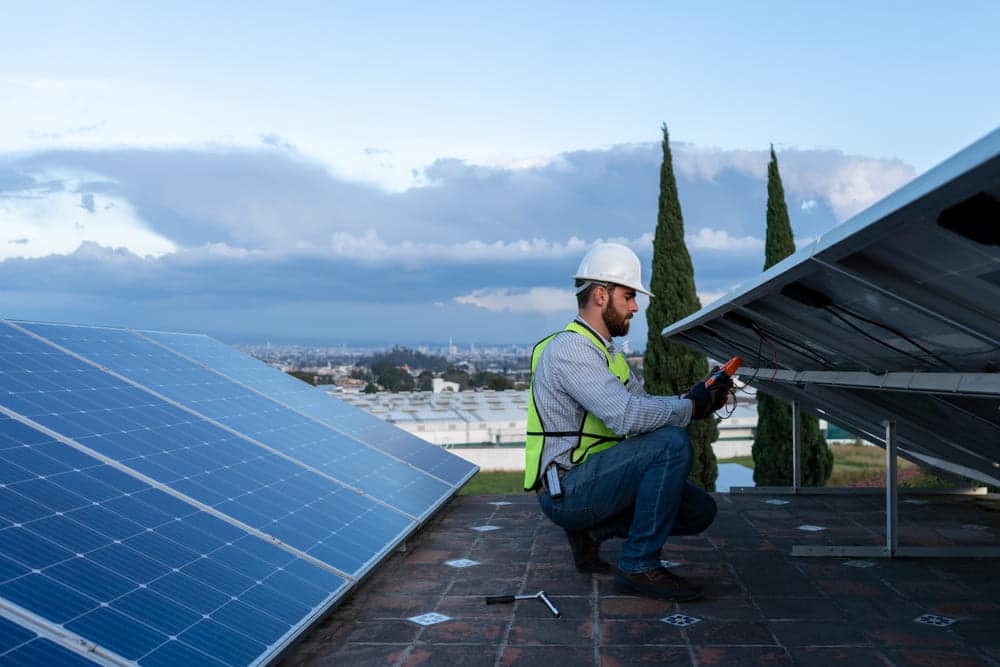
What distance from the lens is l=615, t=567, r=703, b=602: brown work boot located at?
204 inches

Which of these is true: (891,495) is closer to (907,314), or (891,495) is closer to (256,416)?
(907,314)

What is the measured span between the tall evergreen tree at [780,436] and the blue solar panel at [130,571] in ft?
39.1

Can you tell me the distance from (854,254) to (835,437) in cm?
2441

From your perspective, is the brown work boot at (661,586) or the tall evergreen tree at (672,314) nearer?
the brown work boot at (661,586)

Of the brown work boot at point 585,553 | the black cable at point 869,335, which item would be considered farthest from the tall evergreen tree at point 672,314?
the black cable at point 869,335

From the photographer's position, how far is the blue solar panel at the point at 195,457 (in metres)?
5.24

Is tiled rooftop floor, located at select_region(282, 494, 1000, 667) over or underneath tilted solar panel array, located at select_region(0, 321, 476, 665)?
underneath

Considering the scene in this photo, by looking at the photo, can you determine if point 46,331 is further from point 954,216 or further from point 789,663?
point 954,216

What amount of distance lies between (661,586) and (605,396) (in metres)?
1.14

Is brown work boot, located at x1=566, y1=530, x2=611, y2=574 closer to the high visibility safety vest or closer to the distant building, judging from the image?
the high visibility safety vest

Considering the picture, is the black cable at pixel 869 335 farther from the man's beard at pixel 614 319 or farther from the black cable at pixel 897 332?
the man's beard at pixel 614 319

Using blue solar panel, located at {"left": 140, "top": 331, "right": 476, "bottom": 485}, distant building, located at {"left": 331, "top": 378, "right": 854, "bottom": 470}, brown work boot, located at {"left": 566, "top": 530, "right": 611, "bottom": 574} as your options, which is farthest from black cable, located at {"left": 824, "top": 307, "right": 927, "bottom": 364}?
distant building, located at {"left": 331, "top": 378, "right": 854, "bottom": 470}

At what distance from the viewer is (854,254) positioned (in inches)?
145

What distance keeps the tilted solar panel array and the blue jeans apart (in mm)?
1308
